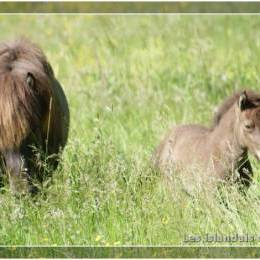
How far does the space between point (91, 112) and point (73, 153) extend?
67.4 inches

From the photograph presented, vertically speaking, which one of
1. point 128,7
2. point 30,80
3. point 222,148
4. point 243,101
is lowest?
point 222,148

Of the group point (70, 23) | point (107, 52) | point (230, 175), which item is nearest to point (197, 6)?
point (230, 175)

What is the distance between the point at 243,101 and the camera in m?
7.48

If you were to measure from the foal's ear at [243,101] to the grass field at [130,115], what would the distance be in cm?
66

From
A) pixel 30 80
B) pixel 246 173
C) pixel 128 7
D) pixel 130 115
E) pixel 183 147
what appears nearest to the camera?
pixel 30 80

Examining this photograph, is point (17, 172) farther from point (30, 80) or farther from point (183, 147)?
point (183, 147)

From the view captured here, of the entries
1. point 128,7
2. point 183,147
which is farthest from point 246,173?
point 128,7

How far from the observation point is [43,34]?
1167cm

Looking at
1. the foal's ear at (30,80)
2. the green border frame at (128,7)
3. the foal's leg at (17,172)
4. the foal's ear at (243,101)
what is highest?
the green border frame at (128,7)

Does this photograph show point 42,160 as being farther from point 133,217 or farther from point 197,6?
point 197,6

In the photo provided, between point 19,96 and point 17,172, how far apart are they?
585 mm

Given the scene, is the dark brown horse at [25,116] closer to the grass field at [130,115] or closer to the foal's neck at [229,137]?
the grass field at [130,115]

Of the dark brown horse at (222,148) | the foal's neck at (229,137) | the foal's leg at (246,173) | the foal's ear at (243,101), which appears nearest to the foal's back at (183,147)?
the dark brown horse at (222,148)

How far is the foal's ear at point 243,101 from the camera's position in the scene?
744 cm
